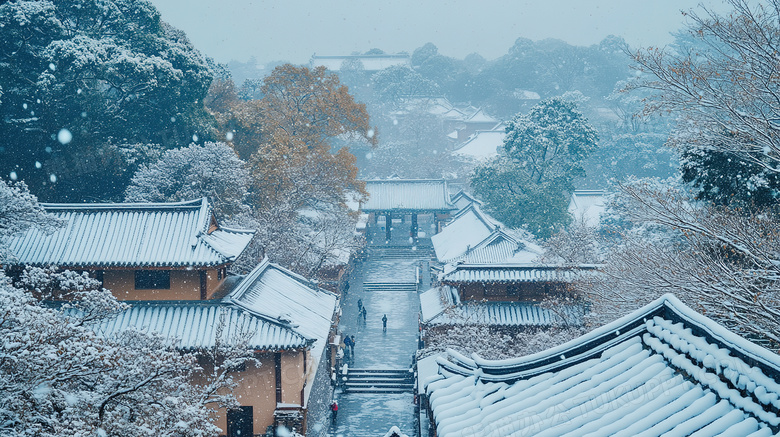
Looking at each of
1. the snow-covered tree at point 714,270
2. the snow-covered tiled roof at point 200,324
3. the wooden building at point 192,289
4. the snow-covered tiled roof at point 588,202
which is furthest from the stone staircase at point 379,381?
the snow-covered tiled roof at point 588,202

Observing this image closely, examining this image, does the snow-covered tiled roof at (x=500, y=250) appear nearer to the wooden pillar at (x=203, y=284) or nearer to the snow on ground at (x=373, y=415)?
the snow on ground at (x=373, y=415)

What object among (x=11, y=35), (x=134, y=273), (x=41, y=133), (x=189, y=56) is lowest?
(x=134, y=273)

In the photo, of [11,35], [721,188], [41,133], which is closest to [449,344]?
[721,188]

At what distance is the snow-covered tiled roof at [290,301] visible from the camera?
1639 centimetres

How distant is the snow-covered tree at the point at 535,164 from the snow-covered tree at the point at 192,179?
61.7 ft

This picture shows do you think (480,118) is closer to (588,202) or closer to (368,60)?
(588,202)

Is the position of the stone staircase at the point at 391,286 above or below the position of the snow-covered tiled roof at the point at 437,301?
above

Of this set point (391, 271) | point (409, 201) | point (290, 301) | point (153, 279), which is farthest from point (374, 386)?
point (409, 201)

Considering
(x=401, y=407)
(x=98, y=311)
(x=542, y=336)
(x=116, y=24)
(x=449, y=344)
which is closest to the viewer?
(x=98, y=311)

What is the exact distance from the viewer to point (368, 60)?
92.1 metres

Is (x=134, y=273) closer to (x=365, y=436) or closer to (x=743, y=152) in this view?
(x=365, y=436)

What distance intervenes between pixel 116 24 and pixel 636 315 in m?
28.5

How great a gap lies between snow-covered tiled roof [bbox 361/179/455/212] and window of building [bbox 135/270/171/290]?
91.8 ft

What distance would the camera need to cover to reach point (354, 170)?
98.1 feet
